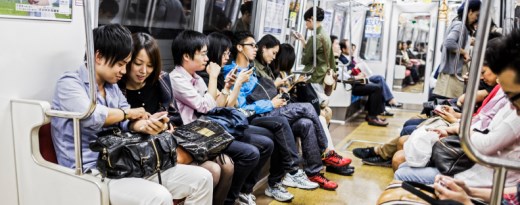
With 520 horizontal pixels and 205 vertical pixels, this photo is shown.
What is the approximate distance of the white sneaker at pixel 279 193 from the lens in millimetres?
3602

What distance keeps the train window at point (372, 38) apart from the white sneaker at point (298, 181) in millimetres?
5614

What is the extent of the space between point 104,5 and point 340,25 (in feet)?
20.0

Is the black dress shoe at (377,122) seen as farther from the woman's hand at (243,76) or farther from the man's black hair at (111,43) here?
the man's black hair at (111,43)

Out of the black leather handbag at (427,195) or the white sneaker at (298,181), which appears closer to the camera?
the black leather handbag at (427,195)

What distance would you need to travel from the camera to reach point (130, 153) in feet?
6.81

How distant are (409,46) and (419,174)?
7.56m

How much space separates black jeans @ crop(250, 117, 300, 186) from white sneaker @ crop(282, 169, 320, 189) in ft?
0.74

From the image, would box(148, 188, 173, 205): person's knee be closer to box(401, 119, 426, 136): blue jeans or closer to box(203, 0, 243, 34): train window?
box(203, 0, 243, 34): train window

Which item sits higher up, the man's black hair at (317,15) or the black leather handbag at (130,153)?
the man's black hair at (317,15)

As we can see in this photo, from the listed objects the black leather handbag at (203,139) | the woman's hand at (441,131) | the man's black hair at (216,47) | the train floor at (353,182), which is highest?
the man's black hair at (216,47)

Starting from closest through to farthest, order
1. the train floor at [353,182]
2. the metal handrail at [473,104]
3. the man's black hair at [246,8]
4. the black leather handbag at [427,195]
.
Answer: the metal handrail at [473,104], the black leather handbag at [427,195], the train floor at [353,182], the man's black hair at [246,8]

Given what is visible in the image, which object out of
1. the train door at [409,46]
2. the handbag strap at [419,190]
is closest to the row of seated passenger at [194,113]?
the handbag strap at [419,190]

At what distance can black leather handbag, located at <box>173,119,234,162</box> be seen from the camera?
257cm

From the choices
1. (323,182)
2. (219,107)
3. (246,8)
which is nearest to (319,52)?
(246,8)
